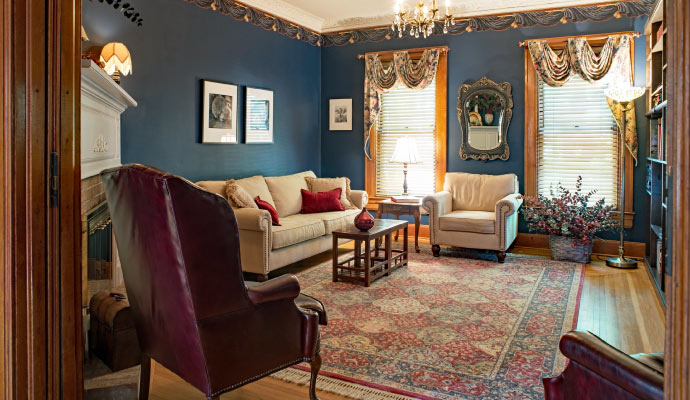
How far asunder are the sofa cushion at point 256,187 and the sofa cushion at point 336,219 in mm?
Result: 536

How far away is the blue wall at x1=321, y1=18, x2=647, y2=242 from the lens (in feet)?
19.9

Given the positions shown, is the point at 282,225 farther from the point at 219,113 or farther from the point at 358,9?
the point at 358,9

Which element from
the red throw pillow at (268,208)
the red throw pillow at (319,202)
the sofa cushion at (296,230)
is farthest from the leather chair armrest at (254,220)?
the red throw pillow at (319,202)

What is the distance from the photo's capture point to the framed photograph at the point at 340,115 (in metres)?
7.63

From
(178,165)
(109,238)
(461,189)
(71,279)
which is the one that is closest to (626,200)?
(461,189)

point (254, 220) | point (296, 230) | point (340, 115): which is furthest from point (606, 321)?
point (340, 115)

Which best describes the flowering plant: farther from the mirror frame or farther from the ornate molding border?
the ornate molding border

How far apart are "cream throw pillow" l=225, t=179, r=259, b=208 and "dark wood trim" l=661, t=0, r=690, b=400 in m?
4.33

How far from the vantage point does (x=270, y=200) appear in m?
5.80

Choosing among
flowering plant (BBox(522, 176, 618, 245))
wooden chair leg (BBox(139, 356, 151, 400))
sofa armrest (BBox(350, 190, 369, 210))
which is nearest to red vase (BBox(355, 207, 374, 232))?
sofa armrest (BBox(350, 190, 369, 210))

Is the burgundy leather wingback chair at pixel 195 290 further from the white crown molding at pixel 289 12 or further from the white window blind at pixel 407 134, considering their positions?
the white window blind at pixel 407 134

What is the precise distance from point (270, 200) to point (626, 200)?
408cm

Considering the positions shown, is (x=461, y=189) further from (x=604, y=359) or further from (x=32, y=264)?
(x=32, y=264)

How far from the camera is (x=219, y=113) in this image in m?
5.81
